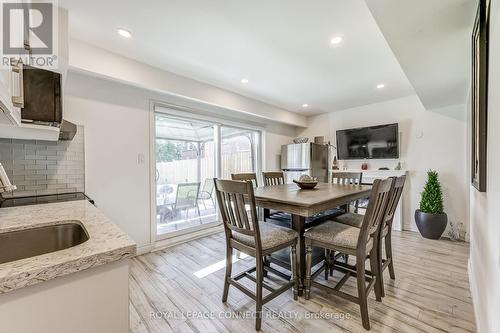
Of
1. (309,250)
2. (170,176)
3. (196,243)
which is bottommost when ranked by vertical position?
(196,243)

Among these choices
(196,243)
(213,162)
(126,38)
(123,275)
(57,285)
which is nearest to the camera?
(57,285)

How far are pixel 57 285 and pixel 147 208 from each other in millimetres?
2575

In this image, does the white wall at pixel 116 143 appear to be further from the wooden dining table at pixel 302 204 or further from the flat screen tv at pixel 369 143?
the flat screen tv at pixel 369 143

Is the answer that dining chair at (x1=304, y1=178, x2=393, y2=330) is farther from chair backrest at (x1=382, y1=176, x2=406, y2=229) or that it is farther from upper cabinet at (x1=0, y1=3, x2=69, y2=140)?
upper cabinet at (x1=0, y1=3, x2=69, y2=140)

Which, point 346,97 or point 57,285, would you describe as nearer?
point 57,285

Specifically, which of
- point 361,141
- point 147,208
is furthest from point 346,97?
point 147,208

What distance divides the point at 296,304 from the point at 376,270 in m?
0.75

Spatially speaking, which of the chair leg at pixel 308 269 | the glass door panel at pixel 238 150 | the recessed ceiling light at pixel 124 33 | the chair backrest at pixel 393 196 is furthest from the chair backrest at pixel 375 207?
the glass door panel at pixel 238 150

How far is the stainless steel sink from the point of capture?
104 cm

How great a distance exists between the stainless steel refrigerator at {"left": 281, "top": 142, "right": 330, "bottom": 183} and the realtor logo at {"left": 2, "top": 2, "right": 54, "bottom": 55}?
418 cm

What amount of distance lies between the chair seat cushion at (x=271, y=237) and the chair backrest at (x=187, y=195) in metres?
1.98

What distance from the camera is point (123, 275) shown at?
2.46 ft

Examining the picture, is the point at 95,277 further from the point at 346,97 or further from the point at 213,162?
the point at 346,97

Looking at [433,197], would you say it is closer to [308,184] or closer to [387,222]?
[387,222]
